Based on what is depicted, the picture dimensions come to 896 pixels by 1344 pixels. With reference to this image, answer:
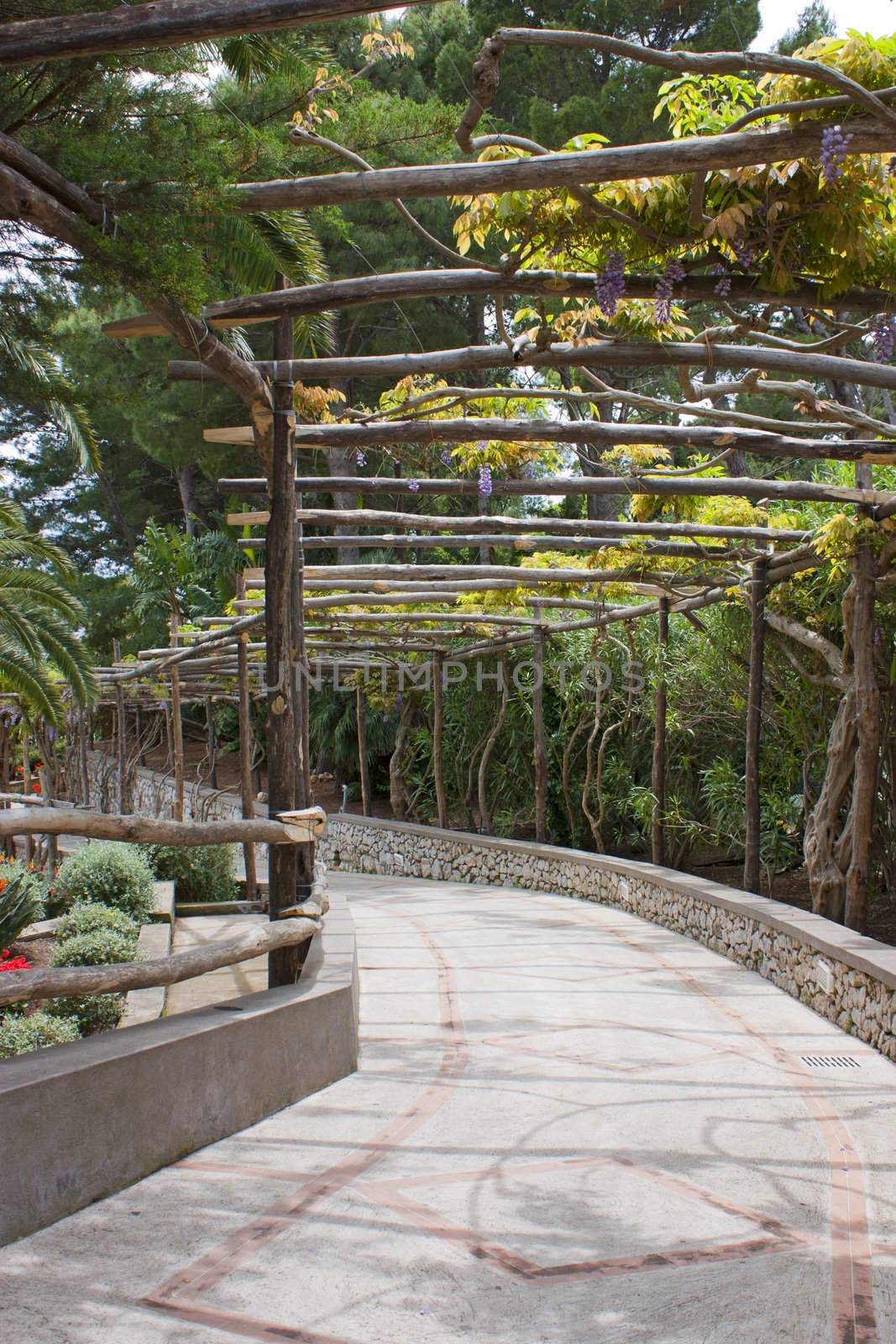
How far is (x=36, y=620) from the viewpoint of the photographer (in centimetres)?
1057

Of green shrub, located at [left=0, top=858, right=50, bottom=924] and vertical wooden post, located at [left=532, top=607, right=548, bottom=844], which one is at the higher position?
vertical wooden post, located at [left=532, top=607, right=548, bottom=844]

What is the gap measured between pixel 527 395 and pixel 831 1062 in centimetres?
330

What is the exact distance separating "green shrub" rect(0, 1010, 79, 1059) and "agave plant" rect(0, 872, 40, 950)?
1205 millimetres

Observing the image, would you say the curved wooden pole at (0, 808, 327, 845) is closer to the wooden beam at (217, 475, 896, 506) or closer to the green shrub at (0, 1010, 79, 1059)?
the green shrub at (0, 1010, 79, 1059)

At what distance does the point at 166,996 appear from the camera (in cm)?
632

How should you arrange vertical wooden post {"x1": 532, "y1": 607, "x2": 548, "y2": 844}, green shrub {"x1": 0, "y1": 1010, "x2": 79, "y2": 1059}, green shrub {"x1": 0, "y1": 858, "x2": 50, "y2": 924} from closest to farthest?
green shrub {"x1": 0, "y1": 1010, "x2": 79, "y2": 1059}, green shrub {"x1": 0, "y1": 858, "x2": 50, "y2": 924}, vertical wooden post {"x1": 532, "y1": 607, "x2": 548, "y2": 844}

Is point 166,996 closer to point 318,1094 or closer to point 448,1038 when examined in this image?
point 448,1038

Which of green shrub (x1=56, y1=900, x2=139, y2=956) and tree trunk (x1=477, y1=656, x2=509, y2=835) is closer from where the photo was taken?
green shrub (x1=56, y1=900, x2=139, y2=956)

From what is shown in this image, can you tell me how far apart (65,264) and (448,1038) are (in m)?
3.82

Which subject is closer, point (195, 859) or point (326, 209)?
point (326, 209)

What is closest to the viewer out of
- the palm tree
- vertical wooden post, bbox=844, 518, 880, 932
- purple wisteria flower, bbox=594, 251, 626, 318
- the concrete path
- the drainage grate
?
the concrete path

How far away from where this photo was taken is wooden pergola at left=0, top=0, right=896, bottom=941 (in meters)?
3.13

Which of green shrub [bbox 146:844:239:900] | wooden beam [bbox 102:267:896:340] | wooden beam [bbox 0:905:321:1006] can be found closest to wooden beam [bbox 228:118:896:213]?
wooden beam [bbox 102:267:896:340]

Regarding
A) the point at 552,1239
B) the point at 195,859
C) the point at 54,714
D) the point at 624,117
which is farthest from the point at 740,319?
the point at 624,117
